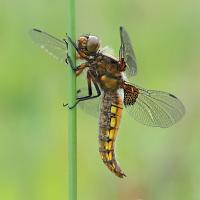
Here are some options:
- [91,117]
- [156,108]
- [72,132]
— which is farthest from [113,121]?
[91,117]

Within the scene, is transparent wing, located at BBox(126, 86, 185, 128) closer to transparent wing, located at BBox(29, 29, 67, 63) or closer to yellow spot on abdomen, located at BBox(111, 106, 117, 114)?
yellow spot on abdomen, located at BBox(111, 106, 117, 114)

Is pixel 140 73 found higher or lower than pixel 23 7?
lower

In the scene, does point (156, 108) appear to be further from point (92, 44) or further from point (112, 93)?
point (92, 44)

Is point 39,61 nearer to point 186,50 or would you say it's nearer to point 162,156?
point 186,50

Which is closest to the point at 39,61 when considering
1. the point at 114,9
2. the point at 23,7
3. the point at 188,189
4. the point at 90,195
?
the point at 23,7

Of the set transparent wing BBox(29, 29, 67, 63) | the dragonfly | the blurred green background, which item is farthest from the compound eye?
the blurred green background

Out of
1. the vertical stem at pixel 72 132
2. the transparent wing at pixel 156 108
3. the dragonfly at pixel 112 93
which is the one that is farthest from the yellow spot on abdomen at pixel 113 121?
the vertical stem at pixel 72 132
